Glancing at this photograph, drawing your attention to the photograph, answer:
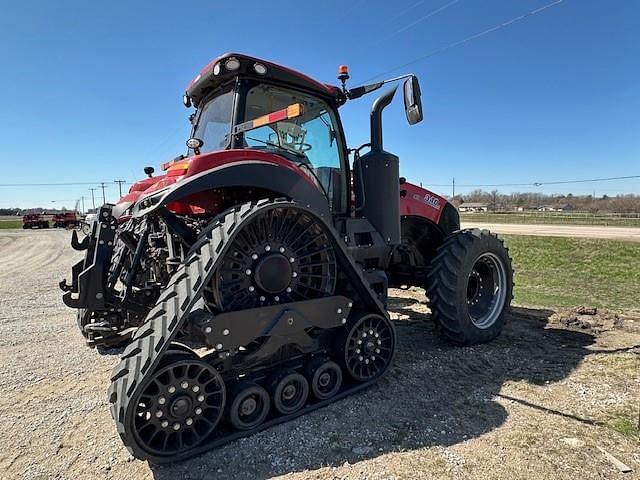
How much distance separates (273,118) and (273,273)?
1213 mm

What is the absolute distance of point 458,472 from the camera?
2604 mm

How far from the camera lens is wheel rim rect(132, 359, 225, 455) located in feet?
8.66

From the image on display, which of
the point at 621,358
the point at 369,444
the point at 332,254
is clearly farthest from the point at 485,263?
the point at 369,444

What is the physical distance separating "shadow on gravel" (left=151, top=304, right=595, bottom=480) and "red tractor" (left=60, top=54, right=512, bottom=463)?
13cm

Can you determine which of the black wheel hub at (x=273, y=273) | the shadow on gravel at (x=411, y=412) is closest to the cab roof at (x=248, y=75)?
the black wheel hub at (x=273, y=273)

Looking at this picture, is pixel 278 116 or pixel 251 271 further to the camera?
pixel 278 116

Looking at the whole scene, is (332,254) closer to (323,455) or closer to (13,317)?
(323,455)

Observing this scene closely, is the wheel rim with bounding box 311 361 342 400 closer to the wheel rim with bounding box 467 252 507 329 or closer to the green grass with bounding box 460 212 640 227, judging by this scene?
the wheel rim with bounding box 467 252 507 329

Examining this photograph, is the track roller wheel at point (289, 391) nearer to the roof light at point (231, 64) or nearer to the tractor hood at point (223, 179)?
the tractor hood at point (223, 179)

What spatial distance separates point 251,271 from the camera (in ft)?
10.3

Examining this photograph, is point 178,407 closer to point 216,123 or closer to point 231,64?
point 216,123

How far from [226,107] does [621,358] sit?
455 cm

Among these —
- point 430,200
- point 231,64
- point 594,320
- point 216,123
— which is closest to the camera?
point 231,64

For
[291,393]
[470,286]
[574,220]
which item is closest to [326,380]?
[291,393]
